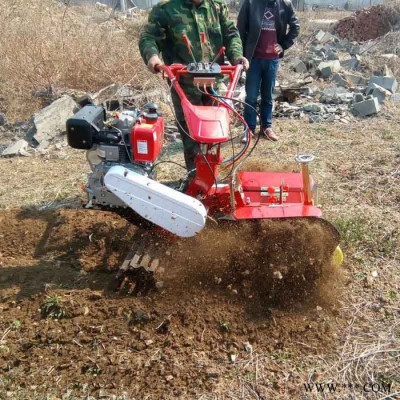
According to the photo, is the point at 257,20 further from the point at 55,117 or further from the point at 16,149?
the point at 16,149

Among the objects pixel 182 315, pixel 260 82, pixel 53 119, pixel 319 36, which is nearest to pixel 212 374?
pixel 182 315

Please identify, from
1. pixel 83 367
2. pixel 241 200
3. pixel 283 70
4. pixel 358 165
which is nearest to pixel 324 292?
pixel 241 200

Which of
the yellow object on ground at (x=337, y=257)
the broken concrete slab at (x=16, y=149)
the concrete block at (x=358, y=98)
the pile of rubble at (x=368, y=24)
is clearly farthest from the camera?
the pile of rubble at (x=368, y=24)

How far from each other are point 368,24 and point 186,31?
1471 centimetres

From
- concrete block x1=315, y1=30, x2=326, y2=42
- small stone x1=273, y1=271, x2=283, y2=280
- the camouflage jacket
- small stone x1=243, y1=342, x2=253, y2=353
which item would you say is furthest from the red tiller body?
concrete block x1=315, y1=30, x2=326, y2=42

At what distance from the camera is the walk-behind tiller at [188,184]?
2.69 meters

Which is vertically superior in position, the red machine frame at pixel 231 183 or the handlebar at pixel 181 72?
the handlebar at pixel 181 72

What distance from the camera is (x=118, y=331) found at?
279 centimetres

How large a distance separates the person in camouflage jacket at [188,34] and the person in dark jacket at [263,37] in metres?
1.84

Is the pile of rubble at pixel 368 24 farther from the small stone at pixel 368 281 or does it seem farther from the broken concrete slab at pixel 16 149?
the small stone at pixel 368 281

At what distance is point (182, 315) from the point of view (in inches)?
113

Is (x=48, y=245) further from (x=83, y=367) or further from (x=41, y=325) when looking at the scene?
(x=83, y=367)

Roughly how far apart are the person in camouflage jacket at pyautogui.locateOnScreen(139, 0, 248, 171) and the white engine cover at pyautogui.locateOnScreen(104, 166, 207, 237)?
108cm

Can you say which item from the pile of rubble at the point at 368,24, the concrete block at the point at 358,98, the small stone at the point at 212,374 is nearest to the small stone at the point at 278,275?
the small stone at the point at 212,374
